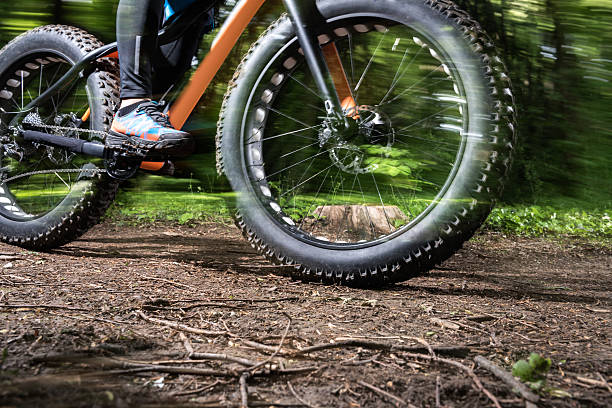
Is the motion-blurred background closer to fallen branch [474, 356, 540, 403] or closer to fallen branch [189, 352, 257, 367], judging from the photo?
fallen branch [189, 352, 257, 367]

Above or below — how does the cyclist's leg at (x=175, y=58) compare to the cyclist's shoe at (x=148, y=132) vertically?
above

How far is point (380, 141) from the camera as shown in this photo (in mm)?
2020

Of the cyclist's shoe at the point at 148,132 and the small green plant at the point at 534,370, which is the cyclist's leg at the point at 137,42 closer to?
the cyclist's shoe at the point at 148,132

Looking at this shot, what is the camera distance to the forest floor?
0.90 m

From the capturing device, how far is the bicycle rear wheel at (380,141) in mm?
1592

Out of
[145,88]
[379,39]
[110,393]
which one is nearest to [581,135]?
[379,39]

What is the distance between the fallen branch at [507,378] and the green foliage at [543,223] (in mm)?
3119

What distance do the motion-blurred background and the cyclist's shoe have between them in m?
0.23

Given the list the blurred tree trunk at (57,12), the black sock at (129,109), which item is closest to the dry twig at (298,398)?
the black sock at (129,109)

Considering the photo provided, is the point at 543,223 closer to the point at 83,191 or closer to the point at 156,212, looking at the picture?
the point at 156,212

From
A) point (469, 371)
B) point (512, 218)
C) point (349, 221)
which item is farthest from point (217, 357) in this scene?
point (512, 218)

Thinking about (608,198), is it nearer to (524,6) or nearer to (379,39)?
(524,6)

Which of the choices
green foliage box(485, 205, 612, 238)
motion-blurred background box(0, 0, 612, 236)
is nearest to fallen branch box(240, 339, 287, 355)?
motion-blurred background box(0, 0, 612, 236)

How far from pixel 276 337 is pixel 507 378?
0.53 meters
